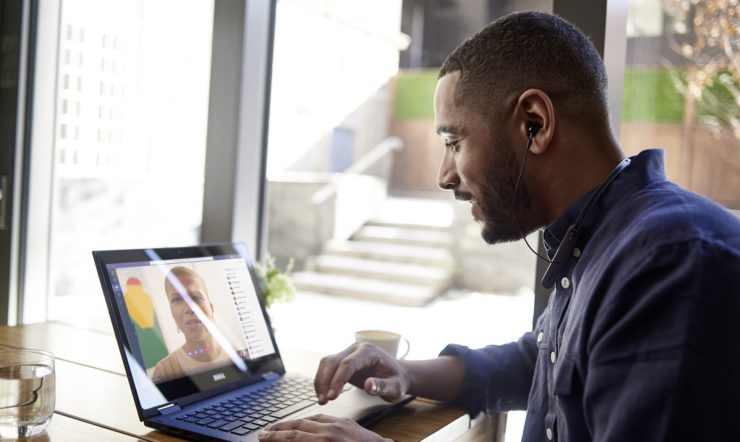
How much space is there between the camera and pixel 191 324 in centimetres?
121

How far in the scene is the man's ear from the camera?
982 mm

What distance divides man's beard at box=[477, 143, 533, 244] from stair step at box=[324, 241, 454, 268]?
15.0 feet

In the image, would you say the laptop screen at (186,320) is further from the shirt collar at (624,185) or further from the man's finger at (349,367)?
the shirt collar at (624,185)

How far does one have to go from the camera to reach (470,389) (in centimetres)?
126

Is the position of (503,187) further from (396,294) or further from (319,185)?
(319,185)

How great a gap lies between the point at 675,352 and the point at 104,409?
89 cm

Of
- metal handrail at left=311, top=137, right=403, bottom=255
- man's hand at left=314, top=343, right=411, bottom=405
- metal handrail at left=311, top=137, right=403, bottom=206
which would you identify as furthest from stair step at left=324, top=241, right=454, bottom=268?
man's hand at left=314, top=343, right=411, bottom=405

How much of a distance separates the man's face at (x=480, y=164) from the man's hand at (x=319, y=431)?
40cm

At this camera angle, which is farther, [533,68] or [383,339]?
[383,339]

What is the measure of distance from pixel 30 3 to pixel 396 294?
340 centimetres

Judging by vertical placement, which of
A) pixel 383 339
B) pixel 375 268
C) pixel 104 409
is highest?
pixel 383 339

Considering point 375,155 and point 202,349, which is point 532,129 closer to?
point 202,349

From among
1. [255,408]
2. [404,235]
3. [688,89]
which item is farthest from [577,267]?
[404,235]

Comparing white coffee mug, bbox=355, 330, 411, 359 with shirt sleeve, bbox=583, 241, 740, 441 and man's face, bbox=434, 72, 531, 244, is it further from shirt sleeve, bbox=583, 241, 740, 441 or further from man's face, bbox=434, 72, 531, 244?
shirt sleeve, bbox=583, 241, 740, 441
